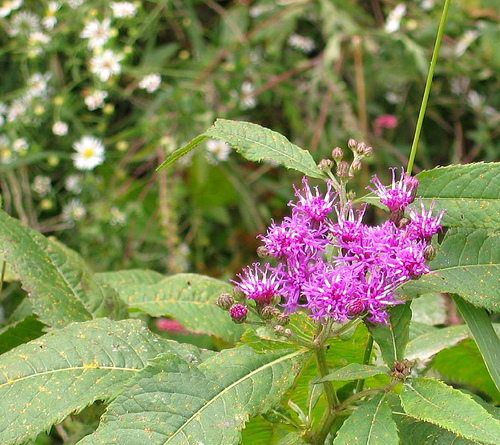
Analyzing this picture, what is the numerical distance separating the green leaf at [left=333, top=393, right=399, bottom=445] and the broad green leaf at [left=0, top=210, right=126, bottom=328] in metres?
0.51

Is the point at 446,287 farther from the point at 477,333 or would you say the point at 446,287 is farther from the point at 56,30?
the point at 56,30

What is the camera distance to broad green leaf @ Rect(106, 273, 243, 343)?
1317 millimetres

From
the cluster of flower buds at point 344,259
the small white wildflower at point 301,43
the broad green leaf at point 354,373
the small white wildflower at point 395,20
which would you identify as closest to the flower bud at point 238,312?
the cluster of flower buds at point 344,259

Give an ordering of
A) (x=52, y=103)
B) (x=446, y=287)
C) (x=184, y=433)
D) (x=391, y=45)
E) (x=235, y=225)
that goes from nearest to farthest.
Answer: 1. (x=184, y=433)
2. (x=446, y=287)
3. (x=52, y=103)
4. (x=235, y=225)
5. (x=391, y=45)

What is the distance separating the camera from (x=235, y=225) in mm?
3311

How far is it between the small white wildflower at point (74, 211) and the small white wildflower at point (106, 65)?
1.64 ft

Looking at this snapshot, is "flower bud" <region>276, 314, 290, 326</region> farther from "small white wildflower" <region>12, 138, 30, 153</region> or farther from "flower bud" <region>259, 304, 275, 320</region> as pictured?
"small white wildflower" <region>12, 138, 30, 153</region>

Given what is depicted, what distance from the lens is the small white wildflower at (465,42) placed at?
338 centimetres

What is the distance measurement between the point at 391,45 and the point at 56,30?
5.10 ft

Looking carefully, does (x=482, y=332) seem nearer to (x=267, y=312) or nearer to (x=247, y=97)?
(x=267, y=312)

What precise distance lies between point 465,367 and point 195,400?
2.17 ft

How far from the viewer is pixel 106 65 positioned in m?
2.87

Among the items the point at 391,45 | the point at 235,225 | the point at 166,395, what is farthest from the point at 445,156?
the point at 166,395

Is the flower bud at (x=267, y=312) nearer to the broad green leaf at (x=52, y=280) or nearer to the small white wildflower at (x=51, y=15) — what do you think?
the broad green leaf at (x=52, y=280)
